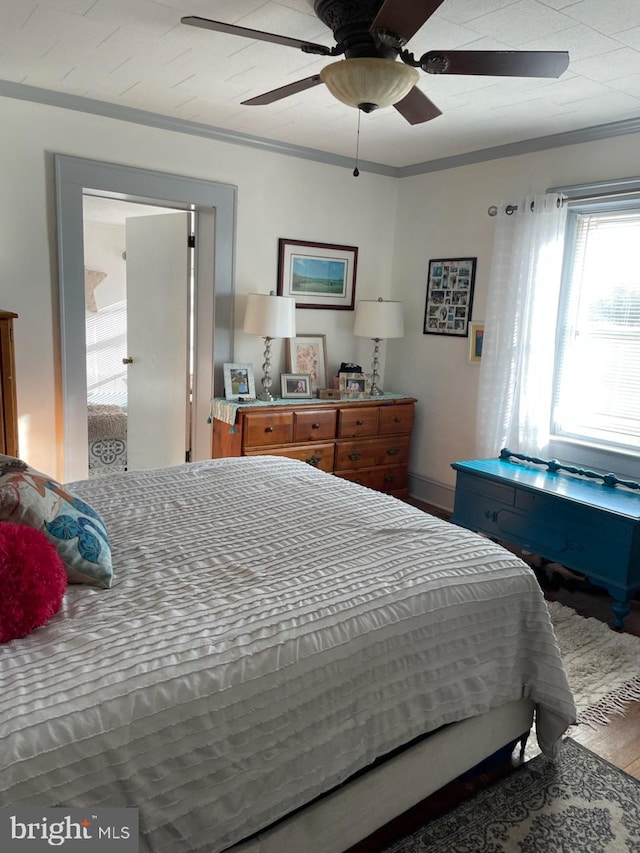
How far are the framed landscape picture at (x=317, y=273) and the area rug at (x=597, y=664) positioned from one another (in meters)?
2.60

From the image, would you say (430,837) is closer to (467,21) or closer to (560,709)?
(560,709)

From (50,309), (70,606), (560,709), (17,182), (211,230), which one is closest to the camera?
(70,606)

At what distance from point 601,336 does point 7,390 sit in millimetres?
3242

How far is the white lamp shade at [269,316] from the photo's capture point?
3822 millimetres

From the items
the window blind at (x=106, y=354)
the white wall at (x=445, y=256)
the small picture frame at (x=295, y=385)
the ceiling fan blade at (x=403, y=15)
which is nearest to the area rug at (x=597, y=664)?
→ the white wall at (x=445, y=256)

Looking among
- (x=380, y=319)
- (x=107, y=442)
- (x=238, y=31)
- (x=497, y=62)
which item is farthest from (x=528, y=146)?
(x=107, y=442)

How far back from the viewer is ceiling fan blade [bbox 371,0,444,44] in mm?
1608

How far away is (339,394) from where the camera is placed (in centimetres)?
437

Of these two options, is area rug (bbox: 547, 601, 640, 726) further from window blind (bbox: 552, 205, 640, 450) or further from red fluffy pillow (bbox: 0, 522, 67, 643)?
red fluffy pillow (bbox: 0, 522, 67, 643)

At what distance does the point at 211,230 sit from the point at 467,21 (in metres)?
2.20

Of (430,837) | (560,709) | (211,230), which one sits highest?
(211,230)

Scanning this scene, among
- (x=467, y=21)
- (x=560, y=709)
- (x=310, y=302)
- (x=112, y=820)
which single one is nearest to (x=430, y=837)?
(x=560, y=709)

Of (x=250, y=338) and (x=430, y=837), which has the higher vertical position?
(x=250, y=338)

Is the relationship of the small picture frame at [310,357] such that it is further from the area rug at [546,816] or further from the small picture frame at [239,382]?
the area rug at [546,816]
